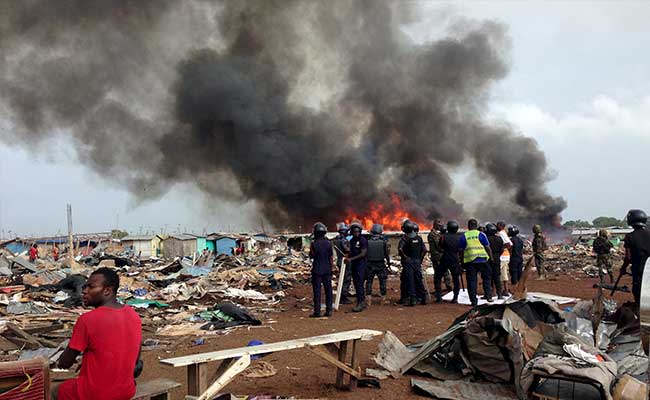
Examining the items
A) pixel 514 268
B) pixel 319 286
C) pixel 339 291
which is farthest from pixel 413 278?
pixel 514 268

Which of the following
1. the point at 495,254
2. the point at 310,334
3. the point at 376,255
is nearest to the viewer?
the point at 310,334

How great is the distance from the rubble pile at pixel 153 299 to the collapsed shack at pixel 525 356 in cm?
438

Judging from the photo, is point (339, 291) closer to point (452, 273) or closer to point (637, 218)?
point (452, 273)

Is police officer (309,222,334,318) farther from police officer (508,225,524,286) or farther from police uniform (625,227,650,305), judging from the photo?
police officer (508,225,524,286)

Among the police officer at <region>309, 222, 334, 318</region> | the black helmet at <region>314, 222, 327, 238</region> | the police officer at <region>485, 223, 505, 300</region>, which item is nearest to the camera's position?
the police officer at <region>309, 222, 334, 318</region>

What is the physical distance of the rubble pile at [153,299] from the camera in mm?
8195

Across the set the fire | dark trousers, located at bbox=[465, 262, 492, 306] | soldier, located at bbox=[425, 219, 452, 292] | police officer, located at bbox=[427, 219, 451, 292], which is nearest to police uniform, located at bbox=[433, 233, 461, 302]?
police officer, located at bbox=[427, 219, 451, 292]

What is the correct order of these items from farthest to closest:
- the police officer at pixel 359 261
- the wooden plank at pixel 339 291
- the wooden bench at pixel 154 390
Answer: the wooden plank at pixel 339 291, the police officer at pixel 359 261, the wooden bench at pixel 154 390

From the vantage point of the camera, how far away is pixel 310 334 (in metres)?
8.10

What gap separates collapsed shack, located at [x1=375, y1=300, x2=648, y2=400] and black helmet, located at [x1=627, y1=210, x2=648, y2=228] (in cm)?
208

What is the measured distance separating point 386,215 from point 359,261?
29.4 m

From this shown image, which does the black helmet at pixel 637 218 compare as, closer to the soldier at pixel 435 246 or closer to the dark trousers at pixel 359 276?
the soldier at pixel 435 246

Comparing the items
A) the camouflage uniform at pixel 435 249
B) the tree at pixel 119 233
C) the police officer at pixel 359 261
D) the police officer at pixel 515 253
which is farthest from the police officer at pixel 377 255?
the tree at pixel 119 233

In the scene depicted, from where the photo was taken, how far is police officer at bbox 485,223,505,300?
11.3 metres
